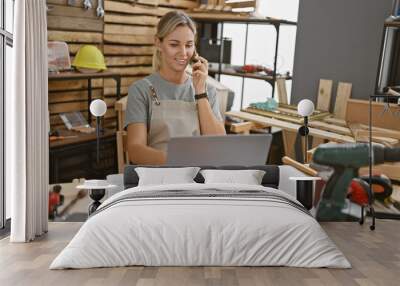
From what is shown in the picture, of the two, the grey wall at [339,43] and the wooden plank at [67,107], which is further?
the wooden plank at [67,107]

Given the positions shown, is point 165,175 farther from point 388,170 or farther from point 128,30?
point 388,170

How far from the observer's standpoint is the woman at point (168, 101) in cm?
344

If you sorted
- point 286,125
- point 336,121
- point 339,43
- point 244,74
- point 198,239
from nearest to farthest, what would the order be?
point 198,239 < point 339,43 < point 336,121 < point 286,125 < point 244,74

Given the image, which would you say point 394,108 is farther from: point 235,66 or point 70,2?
point 70,2

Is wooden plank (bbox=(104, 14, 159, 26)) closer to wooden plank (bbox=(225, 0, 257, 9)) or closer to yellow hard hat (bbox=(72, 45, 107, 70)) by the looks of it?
yellow hard hat (bbox=(72, 45, 107, 70))

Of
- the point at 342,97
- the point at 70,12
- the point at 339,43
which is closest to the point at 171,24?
the point at 70,12

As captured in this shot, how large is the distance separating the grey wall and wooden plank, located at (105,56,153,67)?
1.12m

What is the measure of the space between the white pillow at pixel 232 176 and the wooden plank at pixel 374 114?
2.43 feet

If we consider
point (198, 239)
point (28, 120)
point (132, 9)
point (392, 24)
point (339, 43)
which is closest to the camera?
point (198, 239)

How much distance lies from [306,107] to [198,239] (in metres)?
1.35

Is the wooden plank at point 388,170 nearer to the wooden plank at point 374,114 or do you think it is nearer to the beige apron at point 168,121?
the wooden plank at point 374,114

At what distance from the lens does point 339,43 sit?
3250 mm

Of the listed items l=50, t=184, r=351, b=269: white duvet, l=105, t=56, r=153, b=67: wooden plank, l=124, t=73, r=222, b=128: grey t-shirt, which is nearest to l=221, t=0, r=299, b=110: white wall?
l=124, t=73, r=222, b=128: grey t-shirt

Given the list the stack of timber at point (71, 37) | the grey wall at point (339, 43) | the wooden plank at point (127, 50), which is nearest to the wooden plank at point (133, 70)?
the wooden plank at point (127, 50)
